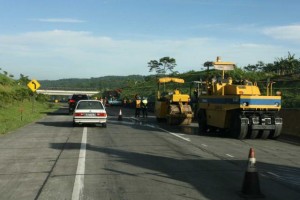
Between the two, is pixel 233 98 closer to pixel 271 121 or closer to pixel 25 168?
pixel 271 121

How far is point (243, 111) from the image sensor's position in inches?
741

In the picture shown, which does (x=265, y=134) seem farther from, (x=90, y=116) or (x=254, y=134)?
(x=90, y=116)

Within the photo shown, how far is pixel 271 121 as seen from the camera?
61.8 ft

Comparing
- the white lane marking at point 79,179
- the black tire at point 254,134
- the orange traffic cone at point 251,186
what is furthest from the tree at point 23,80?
the orange traffic cone at point 251,186

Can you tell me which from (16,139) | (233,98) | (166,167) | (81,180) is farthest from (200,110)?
(81,180)

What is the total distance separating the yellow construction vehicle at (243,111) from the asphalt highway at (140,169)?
4.73ft

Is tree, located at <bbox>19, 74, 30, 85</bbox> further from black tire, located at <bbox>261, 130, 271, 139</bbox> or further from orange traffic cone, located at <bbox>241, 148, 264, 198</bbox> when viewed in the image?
orange traffic cone, located at <bbox>241, 148, 264, 198</bbox>

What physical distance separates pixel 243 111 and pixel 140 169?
9.11 meters

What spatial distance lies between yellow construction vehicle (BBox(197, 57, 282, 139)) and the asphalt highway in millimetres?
1443

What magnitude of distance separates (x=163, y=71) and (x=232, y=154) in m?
117

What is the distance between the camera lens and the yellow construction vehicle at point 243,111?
18625 millimetres

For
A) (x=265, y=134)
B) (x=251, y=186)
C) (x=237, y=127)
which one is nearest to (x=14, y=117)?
(x=237, y=127)

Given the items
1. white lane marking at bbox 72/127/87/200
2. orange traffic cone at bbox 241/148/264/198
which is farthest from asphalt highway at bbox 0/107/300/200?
orange traffic cone at bbox 241/148/264/198

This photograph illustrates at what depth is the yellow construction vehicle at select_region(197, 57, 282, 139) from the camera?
1862cm
